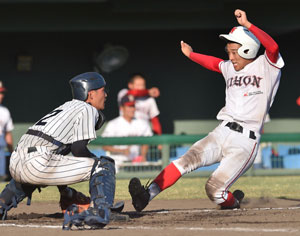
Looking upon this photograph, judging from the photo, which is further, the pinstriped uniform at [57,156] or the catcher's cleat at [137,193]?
the catcher's cleat at [137,193]

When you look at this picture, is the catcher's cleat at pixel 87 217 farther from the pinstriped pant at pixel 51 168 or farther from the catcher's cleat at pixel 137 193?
the catcher's cleat at pixel 137 193

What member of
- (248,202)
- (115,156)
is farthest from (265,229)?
(115,156)

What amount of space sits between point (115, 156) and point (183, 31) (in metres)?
4.57

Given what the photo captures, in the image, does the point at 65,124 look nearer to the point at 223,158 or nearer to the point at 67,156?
the point at 67,156

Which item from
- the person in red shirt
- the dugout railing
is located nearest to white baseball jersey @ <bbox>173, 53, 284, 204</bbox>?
the dugout railing

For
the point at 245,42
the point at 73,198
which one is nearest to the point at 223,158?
the point at 245,42

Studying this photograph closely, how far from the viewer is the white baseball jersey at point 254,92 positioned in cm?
671

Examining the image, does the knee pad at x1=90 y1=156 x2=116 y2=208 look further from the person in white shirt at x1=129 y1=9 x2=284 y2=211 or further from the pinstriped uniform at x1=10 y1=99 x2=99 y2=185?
the person in white shirt at x1=129 y1=9 x2=284 y2=211

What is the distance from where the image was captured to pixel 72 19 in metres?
14.1

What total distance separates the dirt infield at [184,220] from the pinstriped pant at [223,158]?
0.82 ft

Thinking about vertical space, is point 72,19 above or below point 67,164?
above

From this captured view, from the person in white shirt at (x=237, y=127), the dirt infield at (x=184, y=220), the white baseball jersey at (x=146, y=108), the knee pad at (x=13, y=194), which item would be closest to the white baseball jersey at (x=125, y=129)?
the white baseball jersey at (x=146, y=108)

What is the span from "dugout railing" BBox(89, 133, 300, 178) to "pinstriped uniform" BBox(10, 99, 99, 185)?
19.2 feet

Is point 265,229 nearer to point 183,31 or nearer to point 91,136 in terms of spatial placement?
point 91,136
